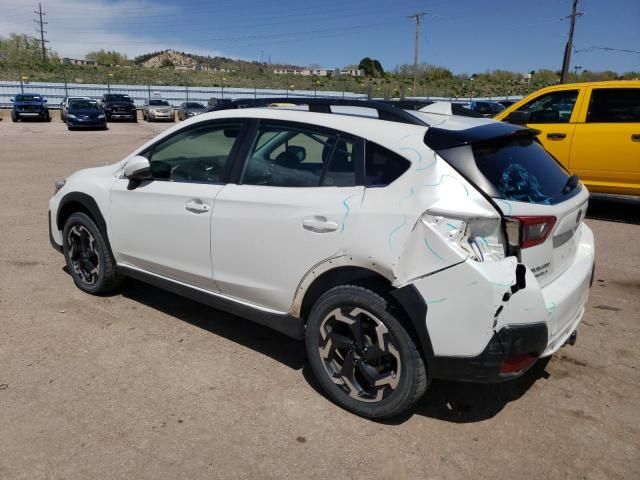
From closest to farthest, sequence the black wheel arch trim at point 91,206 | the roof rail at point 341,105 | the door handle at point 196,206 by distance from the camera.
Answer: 1. the roof rail at point 341,105
2. the door handle at point 196,206
3. the black wheel arch trim at point 91,206

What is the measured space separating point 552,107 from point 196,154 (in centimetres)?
593

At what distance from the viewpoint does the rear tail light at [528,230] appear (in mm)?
2564

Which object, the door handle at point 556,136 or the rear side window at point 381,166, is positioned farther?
the door handle at point 556,136

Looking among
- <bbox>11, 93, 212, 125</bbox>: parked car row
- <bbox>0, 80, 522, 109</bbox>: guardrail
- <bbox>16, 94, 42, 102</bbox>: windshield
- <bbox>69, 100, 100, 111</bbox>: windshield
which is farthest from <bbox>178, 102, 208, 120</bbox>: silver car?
<bbox>0, 80, 522, 109</bbox>: guardrail

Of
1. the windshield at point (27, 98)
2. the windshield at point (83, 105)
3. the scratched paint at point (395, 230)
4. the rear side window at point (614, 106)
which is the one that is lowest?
the scratched paint at point (395, 230)

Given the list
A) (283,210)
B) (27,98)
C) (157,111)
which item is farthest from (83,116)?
(283,210)

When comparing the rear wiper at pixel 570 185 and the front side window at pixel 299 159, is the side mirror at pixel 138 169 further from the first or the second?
the rear wiper at pixel 570 185

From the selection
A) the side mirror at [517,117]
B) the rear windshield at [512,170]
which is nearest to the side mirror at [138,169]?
the rear windshield at [512,170]

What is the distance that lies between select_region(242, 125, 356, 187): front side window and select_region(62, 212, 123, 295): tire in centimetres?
166

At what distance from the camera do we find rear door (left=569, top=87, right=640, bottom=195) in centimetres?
715

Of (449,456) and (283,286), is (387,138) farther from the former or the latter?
(449,456)

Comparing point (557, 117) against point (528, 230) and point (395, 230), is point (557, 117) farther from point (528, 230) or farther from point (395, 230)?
point (395, 230)

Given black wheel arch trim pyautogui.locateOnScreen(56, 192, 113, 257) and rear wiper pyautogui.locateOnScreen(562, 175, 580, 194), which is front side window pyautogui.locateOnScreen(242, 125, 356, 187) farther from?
black wheel arch trim pyautogui.locateOnScreen(56, 192, 113, 257)

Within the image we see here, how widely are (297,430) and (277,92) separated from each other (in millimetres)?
51237
